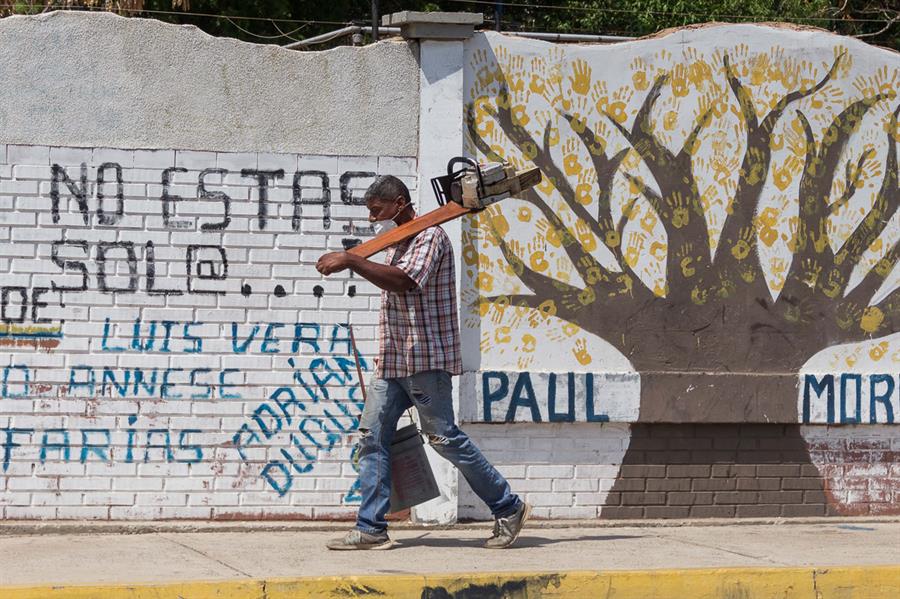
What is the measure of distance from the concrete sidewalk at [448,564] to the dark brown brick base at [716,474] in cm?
34

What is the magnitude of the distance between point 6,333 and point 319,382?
1.67m

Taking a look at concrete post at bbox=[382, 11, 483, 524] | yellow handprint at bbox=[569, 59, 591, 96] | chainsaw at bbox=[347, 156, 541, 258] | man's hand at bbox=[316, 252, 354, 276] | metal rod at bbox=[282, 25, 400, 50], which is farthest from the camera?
metal rod at bbox=[282, 25, 400, 50]

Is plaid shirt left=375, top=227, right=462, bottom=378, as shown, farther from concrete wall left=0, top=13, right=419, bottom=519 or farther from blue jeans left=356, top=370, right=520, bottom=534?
concrete wall left=0, top=13, right=419, bottom=519

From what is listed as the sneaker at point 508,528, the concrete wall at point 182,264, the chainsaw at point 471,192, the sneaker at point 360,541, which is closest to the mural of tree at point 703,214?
the concrete wall at point 182,264

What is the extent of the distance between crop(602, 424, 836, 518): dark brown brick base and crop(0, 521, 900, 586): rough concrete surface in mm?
202

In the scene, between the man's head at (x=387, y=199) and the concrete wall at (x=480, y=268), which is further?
the concrete wall at (x=480, y=268)

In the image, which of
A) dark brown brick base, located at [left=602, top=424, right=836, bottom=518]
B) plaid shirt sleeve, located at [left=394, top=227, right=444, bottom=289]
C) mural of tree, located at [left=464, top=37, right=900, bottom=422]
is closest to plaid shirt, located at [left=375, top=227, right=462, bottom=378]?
plaid shirt sleeve, located at [left=394, top=227, right=444, bottom=289]

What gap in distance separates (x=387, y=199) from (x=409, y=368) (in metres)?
0.82

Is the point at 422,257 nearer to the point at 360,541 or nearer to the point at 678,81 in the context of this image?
the point at 360,541

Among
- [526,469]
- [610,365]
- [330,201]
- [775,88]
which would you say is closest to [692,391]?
[610,365]

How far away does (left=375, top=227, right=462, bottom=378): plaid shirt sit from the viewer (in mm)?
6426

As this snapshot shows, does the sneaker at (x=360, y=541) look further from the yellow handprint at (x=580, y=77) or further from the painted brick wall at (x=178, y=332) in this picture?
the yellow handprint at (x=580, y=77)

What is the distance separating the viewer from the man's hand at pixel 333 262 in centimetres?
600

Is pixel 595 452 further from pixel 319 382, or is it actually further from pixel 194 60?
pixel 194 60
